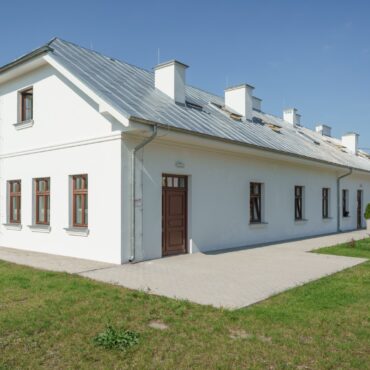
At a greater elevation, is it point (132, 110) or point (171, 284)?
point (132, 110)

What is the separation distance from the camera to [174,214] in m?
10.9

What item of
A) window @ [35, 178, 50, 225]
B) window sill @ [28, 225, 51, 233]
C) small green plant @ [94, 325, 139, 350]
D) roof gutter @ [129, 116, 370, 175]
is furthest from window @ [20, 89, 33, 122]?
small green plant @ [94, 325, 139, 350]

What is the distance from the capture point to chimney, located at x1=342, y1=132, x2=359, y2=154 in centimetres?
2747

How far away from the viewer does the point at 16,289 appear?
677cm

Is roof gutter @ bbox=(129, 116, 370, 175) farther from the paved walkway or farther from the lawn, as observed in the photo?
the lawn

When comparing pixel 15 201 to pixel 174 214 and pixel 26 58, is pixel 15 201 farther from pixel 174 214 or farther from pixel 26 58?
pixel 174 214

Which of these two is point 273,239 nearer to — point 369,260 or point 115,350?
point 369,260

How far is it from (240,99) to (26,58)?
8.72 metres

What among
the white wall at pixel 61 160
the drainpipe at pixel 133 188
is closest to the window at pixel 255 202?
the drainpipe at pixel 133 188

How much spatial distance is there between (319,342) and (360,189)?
20.2 meters

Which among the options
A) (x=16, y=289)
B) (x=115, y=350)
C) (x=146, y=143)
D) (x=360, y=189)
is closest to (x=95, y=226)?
(x=146, y=143)

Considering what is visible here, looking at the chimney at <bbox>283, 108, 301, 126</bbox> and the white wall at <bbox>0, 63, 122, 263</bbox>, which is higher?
the chimney at <bbox>283, 108, 301, 126</bbox>

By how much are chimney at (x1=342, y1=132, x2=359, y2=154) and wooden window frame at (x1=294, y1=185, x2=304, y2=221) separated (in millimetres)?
12296

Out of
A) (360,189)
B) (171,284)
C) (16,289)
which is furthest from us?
(360,189)
